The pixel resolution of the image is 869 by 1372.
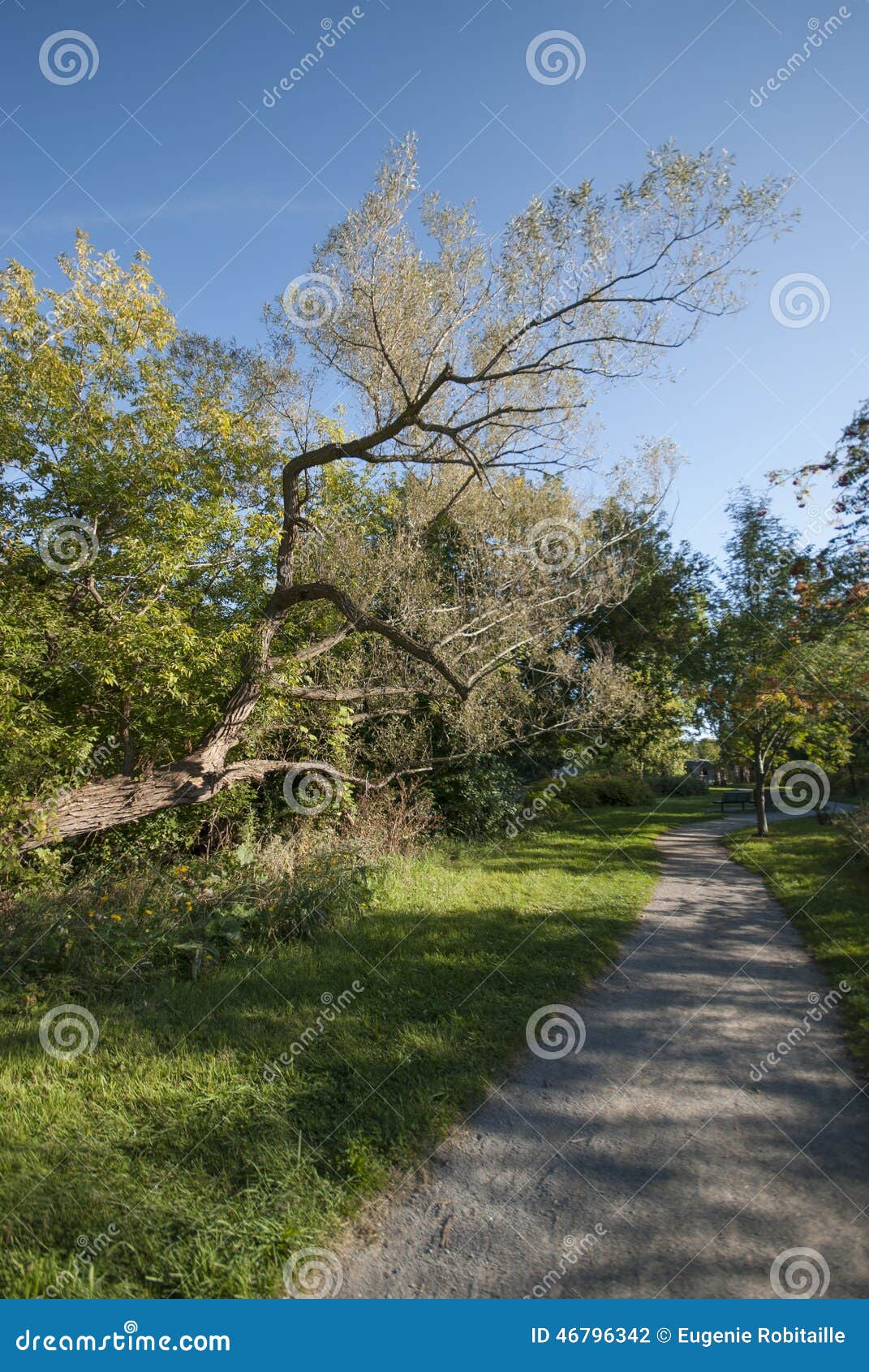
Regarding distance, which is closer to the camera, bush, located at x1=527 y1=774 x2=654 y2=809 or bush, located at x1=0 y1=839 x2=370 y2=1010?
bush, located at x1=0 y1=839 x2=370 y2=1010

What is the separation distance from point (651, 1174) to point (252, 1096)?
7.26ft

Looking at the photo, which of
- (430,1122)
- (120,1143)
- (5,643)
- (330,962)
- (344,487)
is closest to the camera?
(120,1143)

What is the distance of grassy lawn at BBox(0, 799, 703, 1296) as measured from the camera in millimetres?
2885

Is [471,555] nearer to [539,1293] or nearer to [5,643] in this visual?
[5,643]

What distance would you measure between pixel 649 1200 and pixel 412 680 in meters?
9.88

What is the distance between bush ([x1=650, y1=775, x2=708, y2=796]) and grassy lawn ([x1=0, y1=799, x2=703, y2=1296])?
83.3ft

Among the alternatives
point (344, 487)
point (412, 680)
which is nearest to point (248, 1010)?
point (412, 680)

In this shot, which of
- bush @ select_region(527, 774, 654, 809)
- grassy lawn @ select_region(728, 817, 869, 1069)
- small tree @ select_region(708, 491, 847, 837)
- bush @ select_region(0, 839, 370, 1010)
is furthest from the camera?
bush @ select_region(527, 774, 654, 809)

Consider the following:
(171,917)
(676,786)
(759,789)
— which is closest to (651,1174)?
(171,917)

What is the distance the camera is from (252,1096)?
3.90m

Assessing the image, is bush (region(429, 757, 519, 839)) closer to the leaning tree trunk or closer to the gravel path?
the leaning tree trunk

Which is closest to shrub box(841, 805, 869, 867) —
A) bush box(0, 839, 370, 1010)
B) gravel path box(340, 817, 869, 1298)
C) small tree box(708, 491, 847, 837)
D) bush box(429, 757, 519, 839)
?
small tree box(708, 491, 847, 837)

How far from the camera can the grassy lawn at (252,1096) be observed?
2.88 m

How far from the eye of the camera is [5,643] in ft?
26.2
